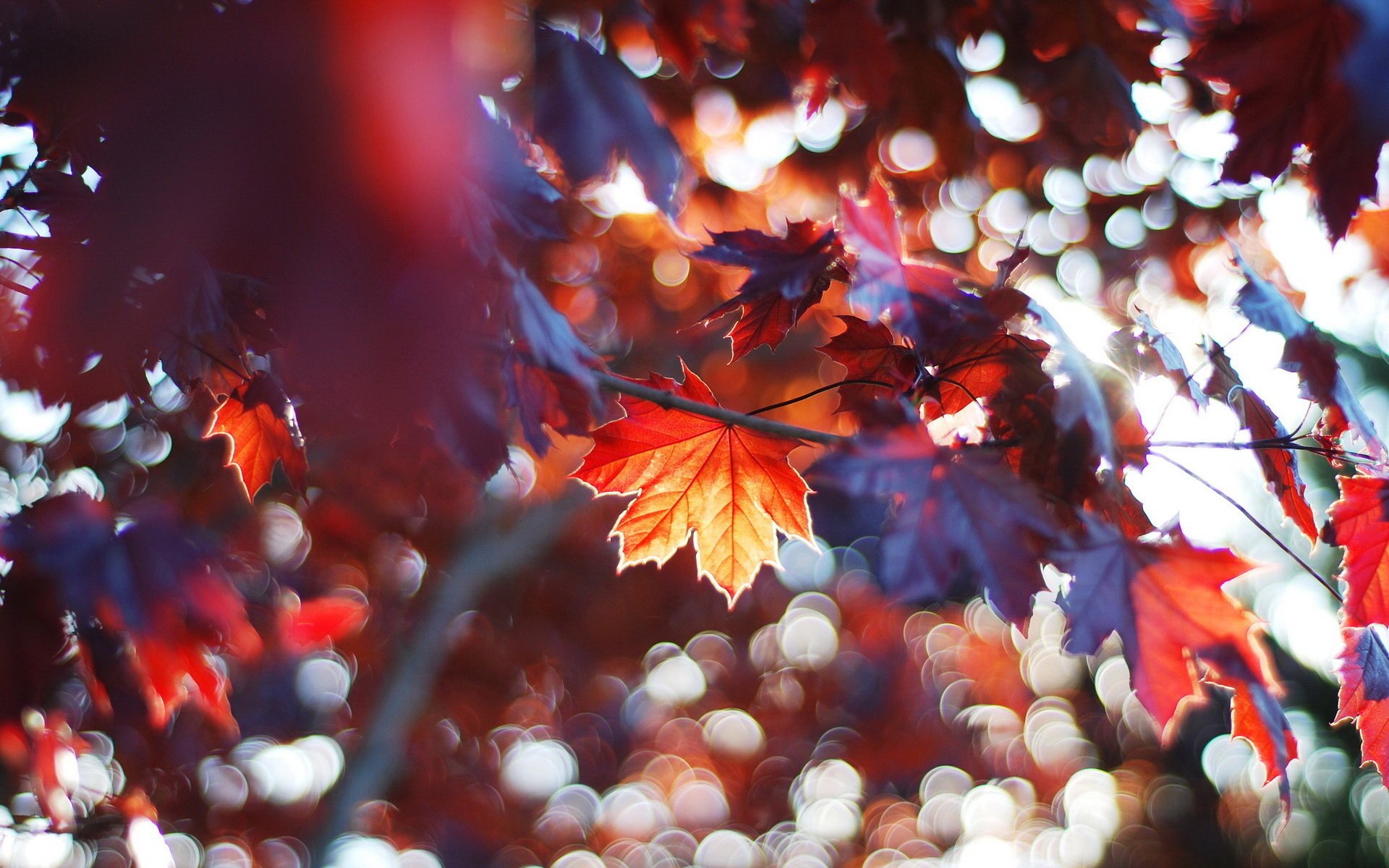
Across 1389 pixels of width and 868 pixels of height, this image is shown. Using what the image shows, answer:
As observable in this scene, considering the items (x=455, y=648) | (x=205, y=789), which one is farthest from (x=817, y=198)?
(x=205, y=789)

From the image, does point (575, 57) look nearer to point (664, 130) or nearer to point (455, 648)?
point (664, 130)

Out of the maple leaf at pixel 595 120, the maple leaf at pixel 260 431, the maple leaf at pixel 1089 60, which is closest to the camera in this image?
the maple leaf at pixel 595 120

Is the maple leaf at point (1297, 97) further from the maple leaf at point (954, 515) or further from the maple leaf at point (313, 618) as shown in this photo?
the maple leaf at point (313, 618)

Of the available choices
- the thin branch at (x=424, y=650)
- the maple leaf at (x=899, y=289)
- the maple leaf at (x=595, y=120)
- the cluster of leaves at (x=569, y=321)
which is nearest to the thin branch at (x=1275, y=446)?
the cluster of leaves at (x=569, y=321)

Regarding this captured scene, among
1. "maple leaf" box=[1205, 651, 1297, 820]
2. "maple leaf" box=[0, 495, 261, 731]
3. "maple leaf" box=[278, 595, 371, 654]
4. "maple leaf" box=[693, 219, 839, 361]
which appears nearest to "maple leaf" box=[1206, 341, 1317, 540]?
"maple leaf" box=[1205, 651, 1297, 820]

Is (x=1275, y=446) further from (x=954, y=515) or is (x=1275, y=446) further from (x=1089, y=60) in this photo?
(x=1089, y=60)

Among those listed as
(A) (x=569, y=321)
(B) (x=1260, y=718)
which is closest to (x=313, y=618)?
(A) (x=569, y=321)
